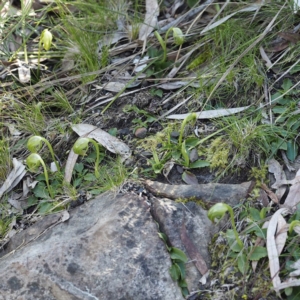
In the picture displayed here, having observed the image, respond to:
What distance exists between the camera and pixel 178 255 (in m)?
2.17

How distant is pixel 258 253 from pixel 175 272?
334 millimetres

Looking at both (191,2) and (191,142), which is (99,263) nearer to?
(191,142)

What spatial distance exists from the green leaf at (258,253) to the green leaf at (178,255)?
0.27 metres

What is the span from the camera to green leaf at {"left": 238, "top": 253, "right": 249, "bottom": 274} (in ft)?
6.82

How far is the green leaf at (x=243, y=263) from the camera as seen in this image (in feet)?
6.82

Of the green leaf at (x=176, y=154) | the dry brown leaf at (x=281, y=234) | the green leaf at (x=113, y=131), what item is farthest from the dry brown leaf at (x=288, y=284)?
the green leaf at (x=113, y=131)

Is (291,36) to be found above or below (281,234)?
above

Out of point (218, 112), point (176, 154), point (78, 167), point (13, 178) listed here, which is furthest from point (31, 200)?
point (218, 112)

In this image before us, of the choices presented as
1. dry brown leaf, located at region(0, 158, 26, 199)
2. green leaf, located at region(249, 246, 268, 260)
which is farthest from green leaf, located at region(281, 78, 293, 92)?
dry brown leaf, located at region(0, 158, 26, 199)

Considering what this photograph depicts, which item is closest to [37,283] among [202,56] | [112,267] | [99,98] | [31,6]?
[112,267]

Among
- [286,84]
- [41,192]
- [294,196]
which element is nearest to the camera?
[294,196]

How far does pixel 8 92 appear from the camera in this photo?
9.92 feet

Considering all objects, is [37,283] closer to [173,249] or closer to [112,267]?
[112,267]

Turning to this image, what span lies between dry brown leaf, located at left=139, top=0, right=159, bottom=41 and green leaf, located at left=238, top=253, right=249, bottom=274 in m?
1.51
